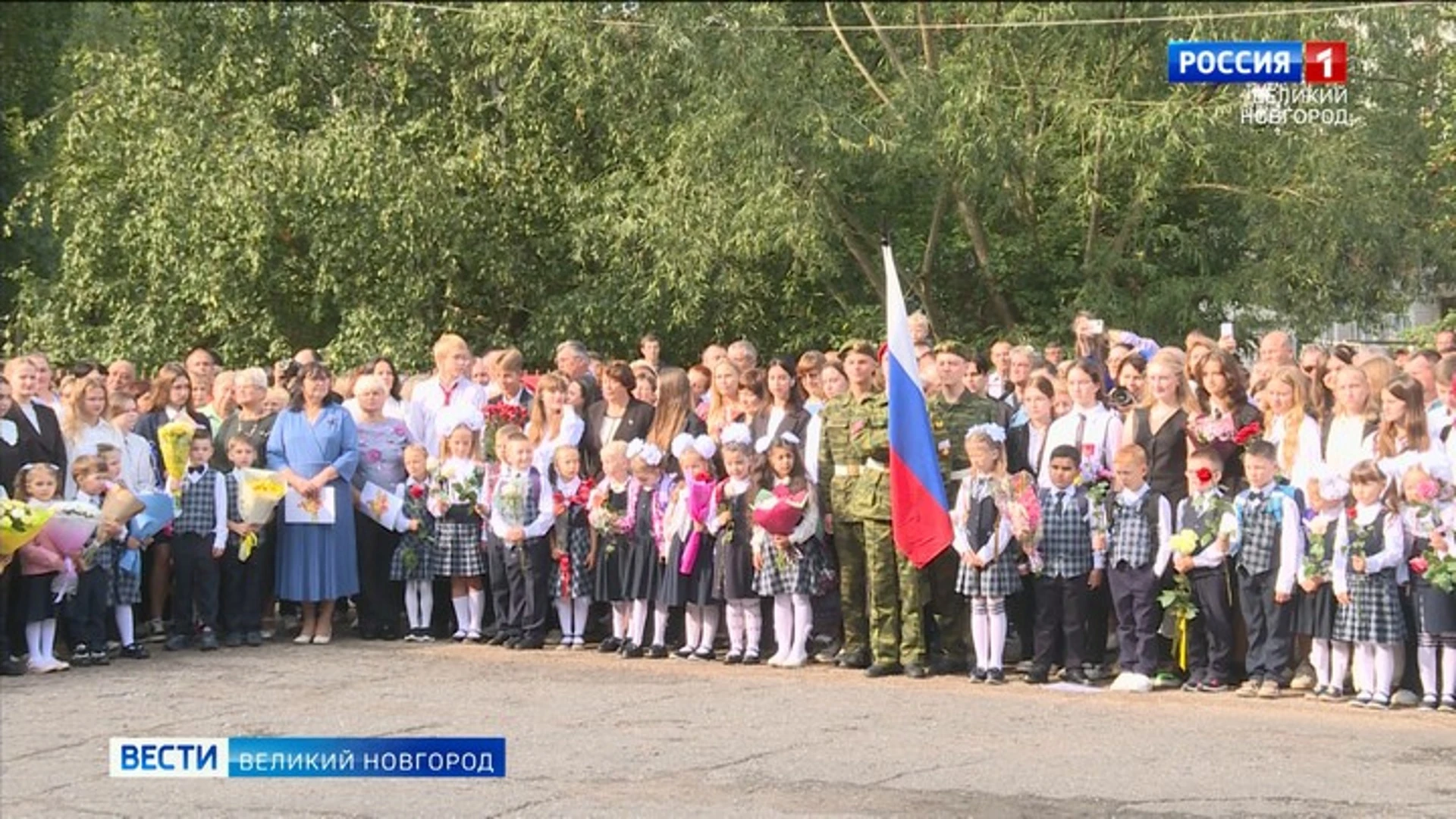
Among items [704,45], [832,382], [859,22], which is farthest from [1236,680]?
[704,45]

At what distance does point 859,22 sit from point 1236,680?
5.03m

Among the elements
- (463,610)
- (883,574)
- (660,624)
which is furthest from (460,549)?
(883,574)

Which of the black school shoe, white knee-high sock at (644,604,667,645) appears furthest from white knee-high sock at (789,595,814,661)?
white knee-high sock at (644,604,667,645)

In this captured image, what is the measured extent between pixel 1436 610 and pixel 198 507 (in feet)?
22.7

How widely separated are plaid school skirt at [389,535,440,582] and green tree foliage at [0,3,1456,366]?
261 centimetres

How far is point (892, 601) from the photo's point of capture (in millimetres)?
10766

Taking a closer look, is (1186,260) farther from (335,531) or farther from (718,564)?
(335,531)

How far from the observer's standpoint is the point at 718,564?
1129 cm

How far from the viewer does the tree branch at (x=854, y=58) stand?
6.79 m

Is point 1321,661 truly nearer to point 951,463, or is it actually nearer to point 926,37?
point 951,463

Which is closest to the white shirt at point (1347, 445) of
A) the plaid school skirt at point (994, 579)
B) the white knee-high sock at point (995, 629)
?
the plaid school skirt at point (994, 579)

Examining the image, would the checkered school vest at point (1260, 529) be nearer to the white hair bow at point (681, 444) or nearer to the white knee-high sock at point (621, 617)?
the white hair bow at point (681, 444)

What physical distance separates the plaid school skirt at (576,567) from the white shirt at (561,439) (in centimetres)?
40

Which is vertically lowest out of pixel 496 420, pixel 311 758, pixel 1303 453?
pixel 311 758
